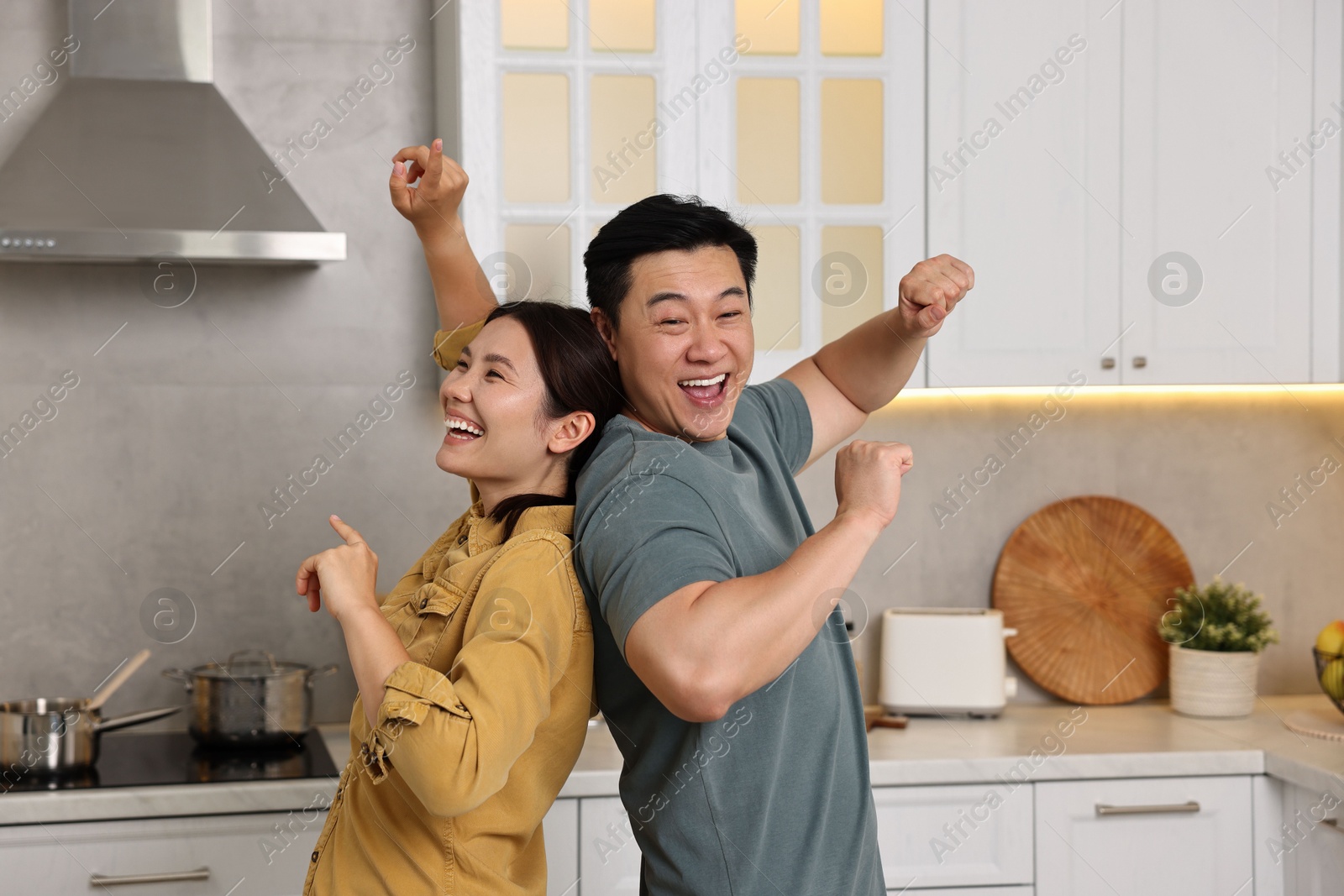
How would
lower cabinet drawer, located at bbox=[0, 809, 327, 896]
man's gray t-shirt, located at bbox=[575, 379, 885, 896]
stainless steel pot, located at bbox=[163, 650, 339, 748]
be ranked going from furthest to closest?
stainless steel pot, located at bbox=[163, 650, 339, 748] < lower cabinet drawer, located at bbox=[0, 809, 327, 896] < man's gray t-shirt, located at bbox=[575, 379, 885, 896]

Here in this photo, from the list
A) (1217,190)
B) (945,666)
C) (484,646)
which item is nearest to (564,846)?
(945,666)

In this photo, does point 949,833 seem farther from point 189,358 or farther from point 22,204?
point 22,204

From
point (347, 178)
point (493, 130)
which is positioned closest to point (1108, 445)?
point (493, 130)

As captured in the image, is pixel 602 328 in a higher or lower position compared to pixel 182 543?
higher

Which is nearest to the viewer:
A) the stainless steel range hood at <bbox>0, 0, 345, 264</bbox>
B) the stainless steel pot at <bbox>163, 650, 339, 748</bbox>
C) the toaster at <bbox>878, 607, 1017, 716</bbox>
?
the stainless steel range hood at <bbox>0, 0, 345, 264</bbox>

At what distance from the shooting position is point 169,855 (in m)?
1.81

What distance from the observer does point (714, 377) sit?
43.2 inches

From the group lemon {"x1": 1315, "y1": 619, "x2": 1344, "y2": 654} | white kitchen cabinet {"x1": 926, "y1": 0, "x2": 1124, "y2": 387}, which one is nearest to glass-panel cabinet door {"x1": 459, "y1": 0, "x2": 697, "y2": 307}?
white kitchen cabinet {"x1": 926, "y1": 0, "x2": 1124, "y2": 387}

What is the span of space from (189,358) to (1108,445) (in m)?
1.86

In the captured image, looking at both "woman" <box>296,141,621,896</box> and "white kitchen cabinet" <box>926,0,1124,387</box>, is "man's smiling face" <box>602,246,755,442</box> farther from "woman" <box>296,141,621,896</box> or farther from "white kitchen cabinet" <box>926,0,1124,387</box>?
"white kitchen cabinet" <box>926,0,1124,387</box>

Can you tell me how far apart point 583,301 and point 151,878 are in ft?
3.65

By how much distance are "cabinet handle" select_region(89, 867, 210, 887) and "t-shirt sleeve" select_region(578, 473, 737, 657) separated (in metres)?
1.15

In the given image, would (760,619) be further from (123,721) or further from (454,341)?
(123,721)

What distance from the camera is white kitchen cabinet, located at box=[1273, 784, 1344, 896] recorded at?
1903mm
